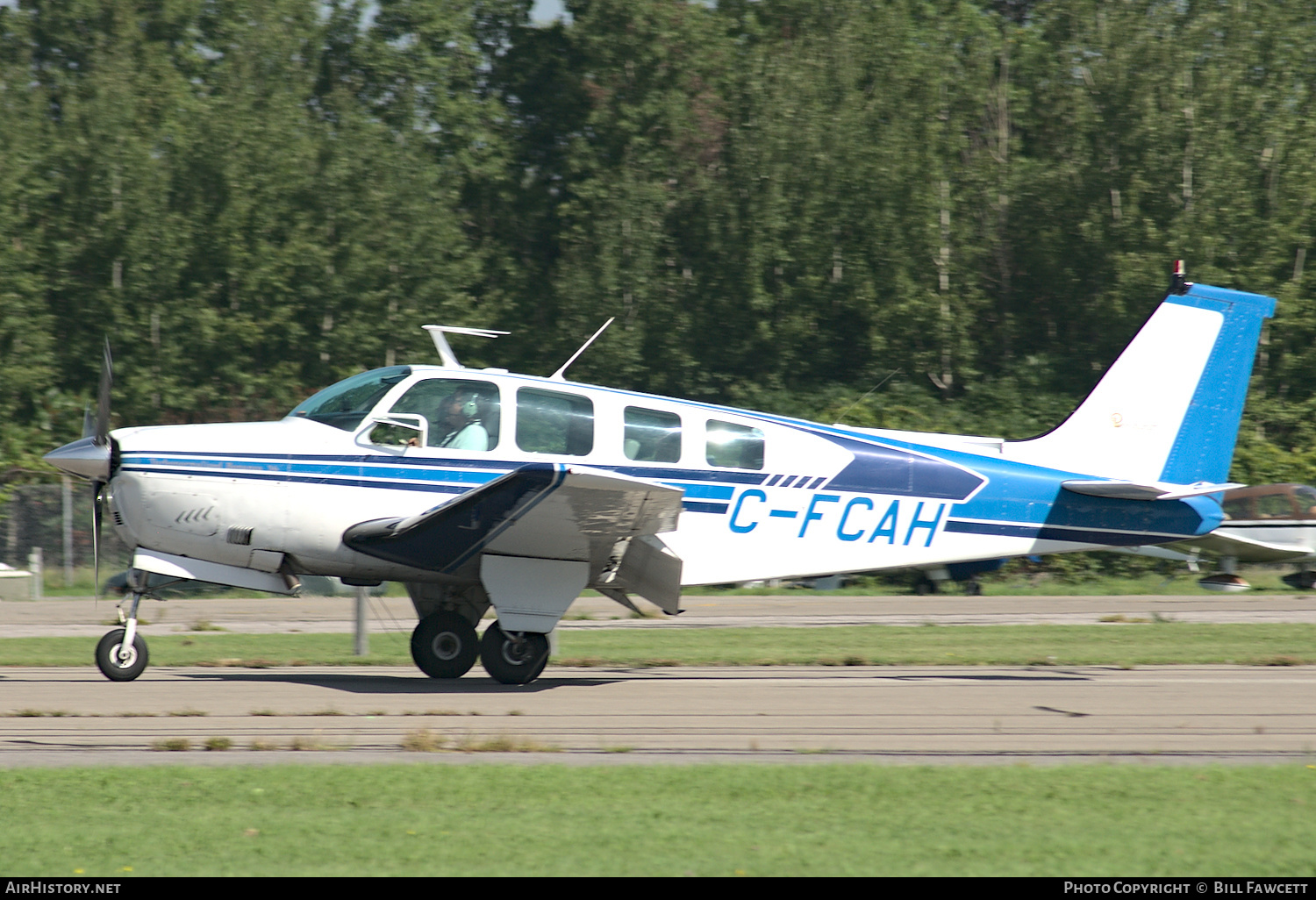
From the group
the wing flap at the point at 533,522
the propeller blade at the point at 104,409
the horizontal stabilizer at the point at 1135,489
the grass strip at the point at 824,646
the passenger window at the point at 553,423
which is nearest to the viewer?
the wing flap at the point at 533,522

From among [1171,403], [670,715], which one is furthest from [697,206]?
[670,715]

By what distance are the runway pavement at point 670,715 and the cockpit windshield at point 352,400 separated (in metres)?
2.17

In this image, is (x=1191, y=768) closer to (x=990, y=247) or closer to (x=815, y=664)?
(x=815, y=664)

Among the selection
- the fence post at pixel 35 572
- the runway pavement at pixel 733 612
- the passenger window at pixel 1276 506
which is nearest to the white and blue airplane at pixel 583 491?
the runway pavement at pixel 733 612

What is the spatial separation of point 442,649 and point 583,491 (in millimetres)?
2455

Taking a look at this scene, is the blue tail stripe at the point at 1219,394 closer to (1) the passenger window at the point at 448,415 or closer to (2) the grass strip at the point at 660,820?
(2) the grass strip at the point at 660,820

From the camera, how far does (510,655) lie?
9992 millimetres

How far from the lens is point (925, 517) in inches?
426

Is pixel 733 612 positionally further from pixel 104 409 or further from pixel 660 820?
pixel 660 820

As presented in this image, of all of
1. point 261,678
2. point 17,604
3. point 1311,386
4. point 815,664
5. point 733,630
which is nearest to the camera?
point 261,678

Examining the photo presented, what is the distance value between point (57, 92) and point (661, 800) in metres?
32.5

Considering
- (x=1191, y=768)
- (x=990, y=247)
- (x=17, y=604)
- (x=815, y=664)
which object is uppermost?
(x=990, y=247)

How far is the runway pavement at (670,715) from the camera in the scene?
698cm

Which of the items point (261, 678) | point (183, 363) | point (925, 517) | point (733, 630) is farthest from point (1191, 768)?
point (183, 363)
